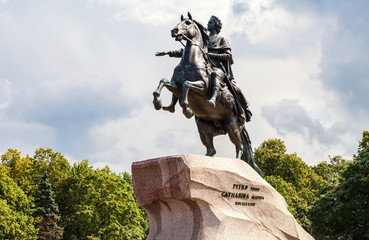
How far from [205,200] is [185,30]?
4.47 meters

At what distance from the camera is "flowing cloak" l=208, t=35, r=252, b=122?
12.8 metres

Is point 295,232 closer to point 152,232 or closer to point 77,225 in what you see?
point 152,232

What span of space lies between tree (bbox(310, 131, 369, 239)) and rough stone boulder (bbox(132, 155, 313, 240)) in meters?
18.2

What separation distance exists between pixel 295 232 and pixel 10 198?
2849 cm

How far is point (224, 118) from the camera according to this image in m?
12.7

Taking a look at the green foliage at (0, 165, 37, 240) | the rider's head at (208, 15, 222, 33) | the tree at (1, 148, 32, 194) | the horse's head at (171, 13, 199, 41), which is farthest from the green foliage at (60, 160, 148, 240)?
the horse's head at (171, 13, 199, 41)

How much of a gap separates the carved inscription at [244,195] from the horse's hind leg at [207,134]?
2238mm

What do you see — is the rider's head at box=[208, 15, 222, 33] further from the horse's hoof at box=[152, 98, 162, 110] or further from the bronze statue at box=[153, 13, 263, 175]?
the horse's hoof at box=[152, 98, 162, 110]

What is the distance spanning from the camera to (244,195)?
34.1 ft

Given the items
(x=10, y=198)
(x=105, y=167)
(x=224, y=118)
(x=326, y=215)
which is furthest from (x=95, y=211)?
(x=224, y=118)

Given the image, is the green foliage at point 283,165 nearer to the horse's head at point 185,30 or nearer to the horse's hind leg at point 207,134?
the horse's hind leg at point 207,134

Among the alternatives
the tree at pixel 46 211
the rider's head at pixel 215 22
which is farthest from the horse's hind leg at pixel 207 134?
the tree at pixel 46 211

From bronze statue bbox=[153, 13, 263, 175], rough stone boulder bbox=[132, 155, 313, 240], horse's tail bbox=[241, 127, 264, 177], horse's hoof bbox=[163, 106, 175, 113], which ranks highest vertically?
bronze statue bbox=[153, 13, 263, 175]

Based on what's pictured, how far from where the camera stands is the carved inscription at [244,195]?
1006 centimetres
